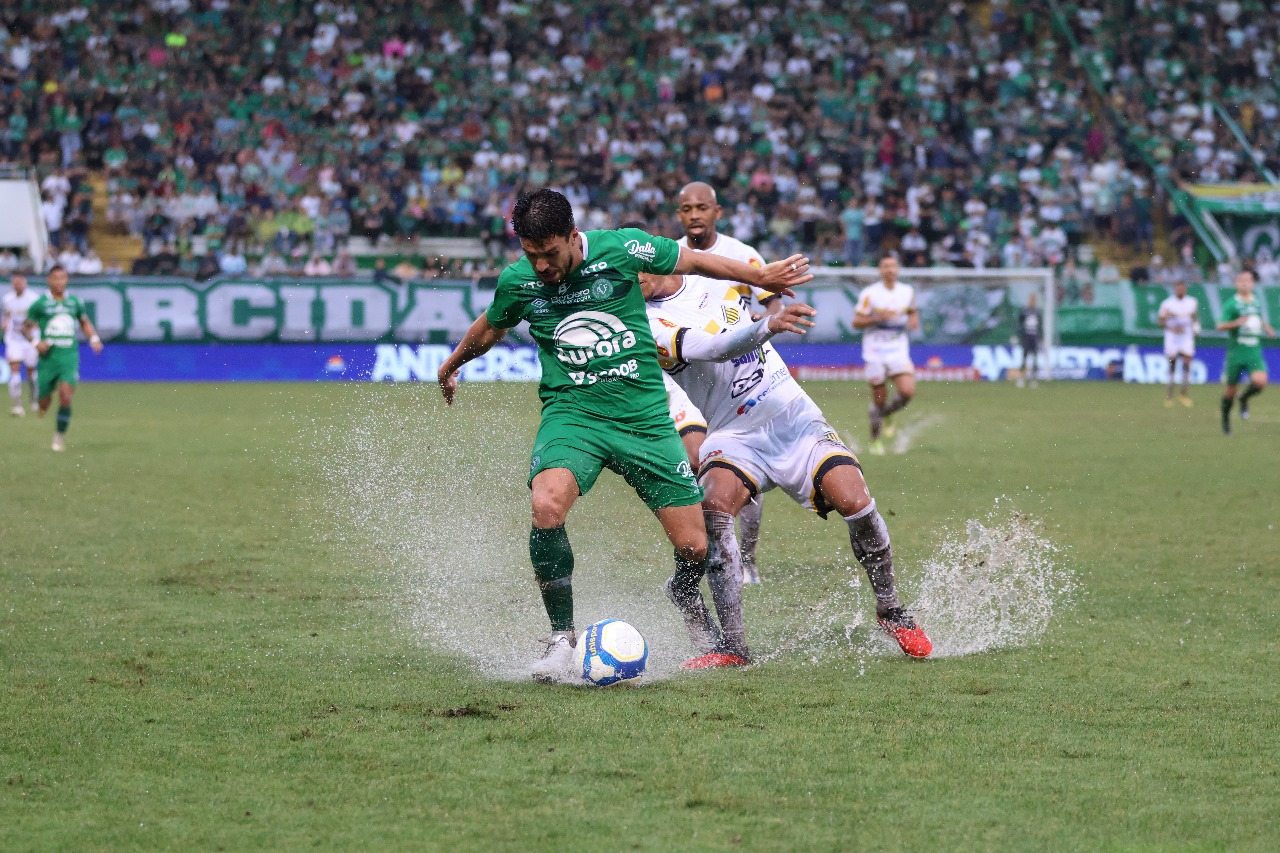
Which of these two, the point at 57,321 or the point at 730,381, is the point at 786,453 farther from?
the point at 57,321

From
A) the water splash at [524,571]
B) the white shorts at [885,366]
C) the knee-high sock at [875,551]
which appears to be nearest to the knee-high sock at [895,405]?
the white shorts at [885,366]

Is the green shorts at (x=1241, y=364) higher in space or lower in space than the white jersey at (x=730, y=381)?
lower

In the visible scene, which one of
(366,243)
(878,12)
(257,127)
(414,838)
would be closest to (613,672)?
(414,838)

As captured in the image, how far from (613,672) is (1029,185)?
104 feet

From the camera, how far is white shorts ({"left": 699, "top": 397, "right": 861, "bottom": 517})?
754cm

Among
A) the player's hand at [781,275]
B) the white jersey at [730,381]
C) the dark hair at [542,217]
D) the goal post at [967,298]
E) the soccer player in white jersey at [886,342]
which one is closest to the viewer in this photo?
the dark hair at [542,217]

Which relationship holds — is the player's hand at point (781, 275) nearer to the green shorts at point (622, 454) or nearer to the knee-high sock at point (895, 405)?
the green shorts at point (622, 454)

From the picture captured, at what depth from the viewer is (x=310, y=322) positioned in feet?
106

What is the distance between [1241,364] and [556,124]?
18.5m

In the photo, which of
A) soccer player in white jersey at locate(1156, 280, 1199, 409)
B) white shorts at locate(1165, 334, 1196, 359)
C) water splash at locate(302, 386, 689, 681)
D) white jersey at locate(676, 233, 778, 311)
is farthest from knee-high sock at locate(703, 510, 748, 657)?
white shorts at locate(1165, 334, 1196, 359)

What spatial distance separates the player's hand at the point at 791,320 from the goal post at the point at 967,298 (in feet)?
86.5

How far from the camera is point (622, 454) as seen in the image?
22.3 feet

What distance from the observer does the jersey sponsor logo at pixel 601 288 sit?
6699 mm

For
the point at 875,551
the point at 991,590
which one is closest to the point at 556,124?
the point at 991,590
